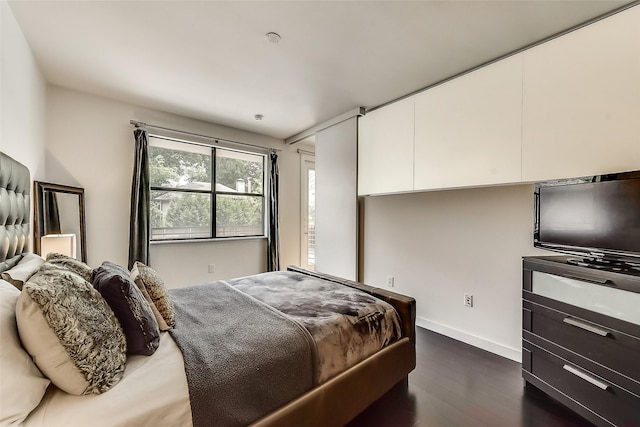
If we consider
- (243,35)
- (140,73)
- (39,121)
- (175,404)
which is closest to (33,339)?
(175,404)

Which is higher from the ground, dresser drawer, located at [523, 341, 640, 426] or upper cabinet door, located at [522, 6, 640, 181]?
upper cabinet door, located at [522, 6, 640, 181]

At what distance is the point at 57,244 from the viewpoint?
94.2 inches

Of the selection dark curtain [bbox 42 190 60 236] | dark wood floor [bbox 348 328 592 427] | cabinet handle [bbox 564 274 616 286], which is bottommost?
dark wood floor [bbox 348 328 592 427]

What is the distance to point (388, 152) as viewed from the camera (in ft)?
9.77

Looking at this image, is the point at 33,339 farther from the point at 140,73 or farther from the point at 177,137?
the point at 177,137

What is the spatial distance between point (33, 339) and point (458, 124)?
2.83 metres

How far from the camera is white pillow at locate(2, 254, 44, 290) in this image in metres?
1.22

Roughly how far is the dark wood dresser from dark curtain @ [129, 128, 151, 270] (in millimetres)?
3742

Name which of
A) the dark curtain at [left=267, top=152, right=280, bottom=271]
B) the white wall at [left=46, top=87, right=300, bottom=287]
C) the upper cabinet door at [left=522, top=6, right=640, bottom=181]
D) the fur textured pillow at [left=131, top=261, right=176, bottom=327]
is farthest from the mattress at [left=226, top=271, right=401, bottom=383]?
the dark curtain at [left=267, top=152, right=280, bottom=271]

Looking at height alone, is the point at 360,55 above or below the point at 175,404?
above

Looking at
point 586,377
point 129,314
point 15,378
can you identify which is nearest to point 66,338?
point 15,378

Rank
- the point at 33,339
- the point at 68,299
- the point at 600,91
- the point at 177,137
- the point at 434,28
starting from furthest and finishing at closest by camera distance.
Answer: the point at 177,137
the point at 434,28
the point at 600,91
the point at 68,299
the point at 33,339

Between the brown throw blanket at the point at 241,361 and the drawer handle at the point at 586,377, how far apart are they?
153cm

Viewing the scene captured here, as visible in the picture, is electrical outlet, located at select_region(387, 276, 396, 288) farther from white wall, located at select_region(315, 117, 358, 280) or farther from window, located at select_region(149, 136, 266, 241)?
window, located at select_region(149, 136, 266, 241)
